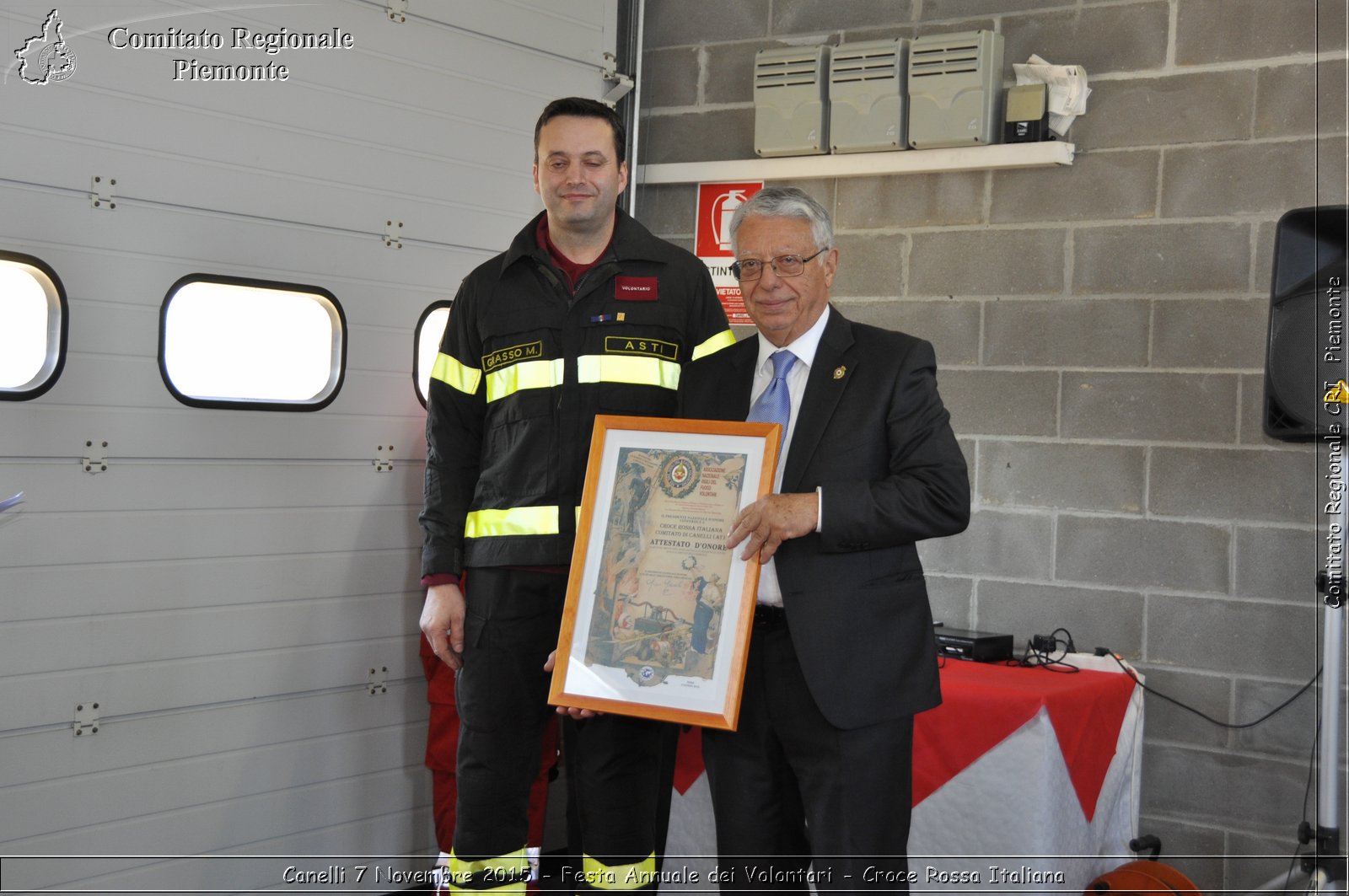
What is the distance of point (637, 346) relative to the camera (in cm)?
285

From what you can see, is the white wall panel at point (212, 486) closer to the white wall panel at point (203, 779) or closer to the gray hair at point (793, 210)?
the white wall panel at point (203, 779)

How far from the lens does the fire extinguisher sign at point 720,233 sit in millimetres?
4742

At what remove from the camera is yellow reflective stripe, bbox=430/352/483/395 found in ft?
9.70

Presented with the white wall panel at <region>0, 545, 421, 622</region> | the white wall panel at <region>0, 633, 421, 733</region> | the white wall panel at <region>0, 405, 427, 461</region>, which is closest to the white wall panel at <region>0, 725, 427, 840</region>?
the white wall panel at <region>0, 633, 421, 733</region>

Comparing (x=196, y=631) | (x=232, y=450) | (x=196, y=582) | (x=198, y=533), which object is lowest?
(x=196, y=631)

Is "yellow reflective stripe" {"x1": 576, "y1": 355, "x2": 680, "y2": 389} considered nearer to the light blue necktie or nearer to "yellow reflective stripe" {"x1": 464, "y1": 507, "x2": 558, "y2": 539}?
"yellow reflective stripe" {"x1": 464, "y1": 507, "x2": 558, "y2": 539}

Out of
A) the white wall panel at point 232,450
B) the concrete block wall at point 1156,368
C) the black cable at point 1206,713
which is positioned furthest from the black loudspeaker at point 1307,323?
the white wall panel at point 232,450

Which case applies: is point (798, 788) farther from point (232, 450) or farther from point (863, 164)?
point (863, 164)

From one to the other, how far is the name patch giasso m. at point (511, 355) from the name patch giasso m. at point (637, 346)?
16cm

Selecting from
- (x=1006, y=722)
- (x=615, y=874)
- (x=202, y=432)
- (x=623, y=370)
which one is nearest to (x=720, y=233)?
(x=623, y=370)

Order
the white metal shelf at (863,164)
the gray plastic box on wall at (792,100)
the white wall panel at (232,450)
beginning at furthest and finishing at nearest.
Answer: the gray plastic box on wall at (792,100) < the white metal shelf at (863,164) < the white wall panel at (232,450)

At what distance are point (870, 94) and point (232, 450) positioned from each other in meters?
2.52

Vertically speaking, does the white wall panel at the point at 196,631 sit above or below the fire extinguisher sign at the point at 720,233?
below

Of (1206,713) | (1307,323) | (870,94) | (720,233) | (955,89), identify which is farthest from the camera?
(720,233)
